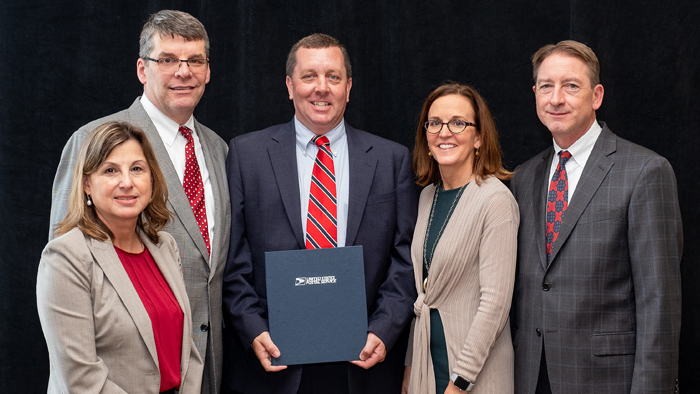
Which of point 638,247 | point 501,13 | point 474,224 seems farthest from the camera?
point 501,13

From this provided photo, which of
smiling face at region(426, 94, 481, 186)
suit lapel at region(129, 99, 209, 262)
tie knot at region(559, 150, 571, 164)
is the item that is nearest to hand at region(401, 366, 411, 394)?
smiling face at region(426, 94, 481, 186)

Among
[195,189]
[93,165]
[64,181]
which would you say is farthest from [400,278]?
[64,181]

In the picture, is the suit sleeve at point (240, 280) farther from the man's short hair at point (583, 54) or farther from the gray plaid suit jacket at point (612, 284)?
the man's short hair at point (583, 54)

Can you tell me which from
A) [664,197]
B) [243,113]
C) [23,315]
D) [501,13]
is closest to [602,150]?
[664,197]

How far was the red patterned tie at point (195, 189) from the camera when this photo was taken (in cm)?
237

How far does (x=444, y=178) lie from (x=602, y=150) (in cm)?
61

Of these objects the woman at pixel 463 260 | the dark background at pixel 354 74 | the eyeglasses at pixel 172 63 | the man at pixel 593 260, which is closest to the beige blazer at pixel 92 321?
the eyeglasses at pixel 172 63

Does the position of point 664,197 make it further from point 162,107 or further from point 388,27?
point 162,107

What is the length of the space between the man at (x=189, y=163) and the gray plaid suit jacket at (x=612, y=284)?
1.25 m

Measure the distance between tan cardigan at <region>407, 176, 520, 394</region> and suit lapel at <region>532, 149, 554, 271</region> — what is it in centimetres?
9

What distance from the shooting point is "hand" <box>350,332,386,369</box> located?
7.38 ft

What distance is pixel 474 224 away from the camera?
7.25 feet

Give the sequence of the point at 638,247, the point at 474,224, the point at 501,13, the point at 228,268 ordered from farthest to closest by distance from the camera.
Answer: the point at 501,13 < the point at 228,268 < the point at 474,224 < the point at 638,247

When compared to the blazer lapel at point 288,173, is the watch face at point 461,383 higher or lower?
lower
